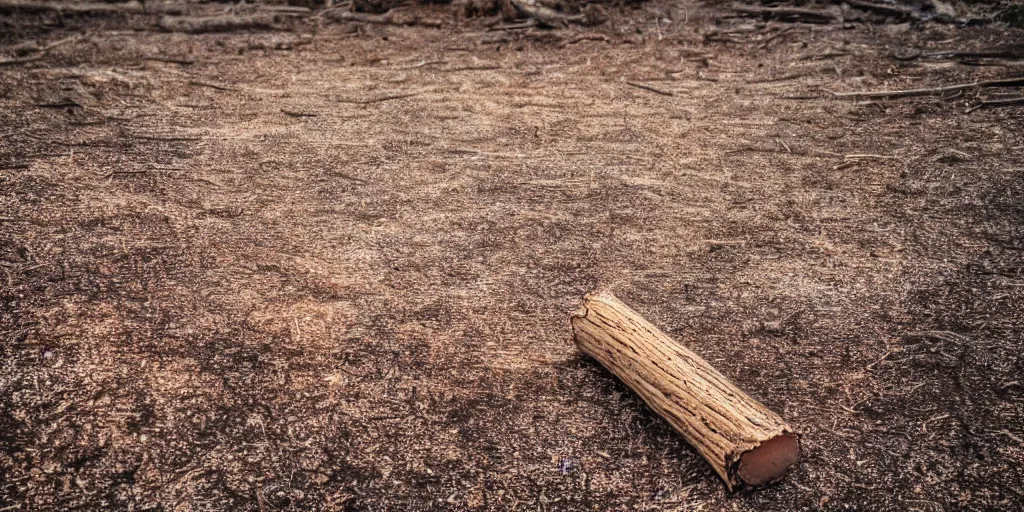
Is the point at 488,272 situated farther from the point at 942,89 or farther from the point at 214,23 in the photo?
the point at 214,23

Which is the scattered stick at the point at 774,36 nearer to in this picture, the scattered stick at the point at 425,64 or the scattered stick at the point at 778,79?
the scattered stick at the point at 778,79

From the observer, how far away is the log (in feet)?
7.86

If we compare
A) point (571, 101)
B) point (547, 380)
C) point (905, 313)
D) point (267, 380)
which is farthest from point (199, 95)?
point (905, 313)

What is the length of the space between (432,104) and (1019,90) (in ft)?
13.0

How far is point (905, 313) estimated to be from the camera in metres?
3.29

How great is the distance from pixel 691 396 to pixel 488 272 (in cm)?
133

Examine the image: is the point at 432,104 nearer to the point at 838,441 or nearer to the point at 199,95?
the point at 199,95

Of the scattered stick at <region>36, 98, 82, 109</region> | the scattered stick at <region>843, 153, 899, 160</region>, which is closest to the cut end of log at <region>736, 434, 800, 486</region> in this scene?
the scattered stick at <region>843, 153, 899, 160</region>

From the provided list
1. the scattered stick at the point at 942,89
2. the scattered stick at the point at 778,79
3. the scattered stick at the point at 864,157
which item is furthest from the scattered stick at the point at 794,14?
the scattered stick at the point at 864,157

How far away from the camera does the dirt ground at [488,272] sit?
2.59 m

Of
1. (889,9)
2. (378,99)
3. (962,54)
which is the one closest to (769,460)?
(378,99)

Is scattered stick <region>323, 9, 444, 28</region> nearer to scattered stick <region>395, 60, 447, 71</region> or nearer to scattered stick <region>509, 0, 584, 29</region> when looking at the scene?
scattered stick <region>509, 0, 584, 29</region>

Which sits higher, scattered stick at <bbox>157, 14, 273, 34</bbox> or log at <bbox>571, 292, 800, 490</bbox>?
scattered stick at <bbox>157, 14, 273, 34</bbox>

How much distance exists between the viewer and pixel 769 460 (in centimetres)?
242
